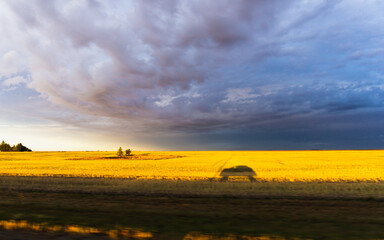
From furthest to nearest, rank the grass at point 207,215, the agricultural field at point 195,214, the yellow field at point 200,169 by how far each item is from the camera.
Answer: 1. the yellow field at point 200,169
2. the grass at point 207,215
3. the agricultural field at point 195,214

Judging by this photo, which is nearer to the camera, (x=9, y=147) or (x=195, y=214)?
(x=195, y=214)

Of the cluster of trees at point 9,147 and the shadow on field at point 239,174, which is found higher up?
the cluster of trees at point 9,147

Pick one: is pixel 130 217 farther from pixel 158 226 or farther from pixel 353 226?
pixel 353 226

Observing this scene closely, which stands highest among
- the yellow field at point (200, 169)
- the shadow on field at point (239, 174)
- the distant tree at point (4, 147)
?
Result: the distant tree at point (4, 147)

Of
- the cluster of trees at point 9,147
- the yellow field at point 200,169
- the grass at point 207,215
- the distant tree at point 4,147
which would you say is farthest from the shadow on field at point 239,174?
the distant tree at point 4,147

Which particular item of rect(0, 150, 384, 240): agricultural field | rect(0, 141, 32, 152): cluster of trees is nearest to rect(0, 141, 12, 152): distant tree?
rect(0, 141, 32, 152): cluster of trees

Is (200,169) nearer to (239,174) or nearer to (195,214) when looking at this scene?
(239,174)

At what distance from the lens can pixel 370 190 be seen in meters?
17.0

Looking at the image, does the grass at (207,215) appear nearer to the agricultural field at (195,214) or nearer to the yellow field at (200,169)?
the agricultural field at (195,214)

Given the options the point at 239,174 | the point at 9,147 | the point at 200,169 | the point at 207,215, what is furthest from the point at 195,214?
the point at 9,147

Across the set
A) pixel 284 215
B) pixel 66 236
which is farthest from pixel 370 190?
pixel 66 236

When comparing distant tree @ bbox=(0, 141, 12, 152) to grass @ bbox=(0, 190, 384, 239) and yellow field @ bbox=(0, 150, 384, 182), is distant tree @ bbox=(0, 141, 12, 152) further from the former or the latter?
grass @ bbox=(0, 190, 384, 239)

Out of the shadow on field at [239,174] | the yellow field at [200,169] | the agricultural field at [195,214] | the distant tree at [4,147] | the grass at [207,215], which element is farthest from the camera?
the distant tree at [4,147]

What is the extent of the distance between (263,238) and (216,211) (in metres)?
3.61
